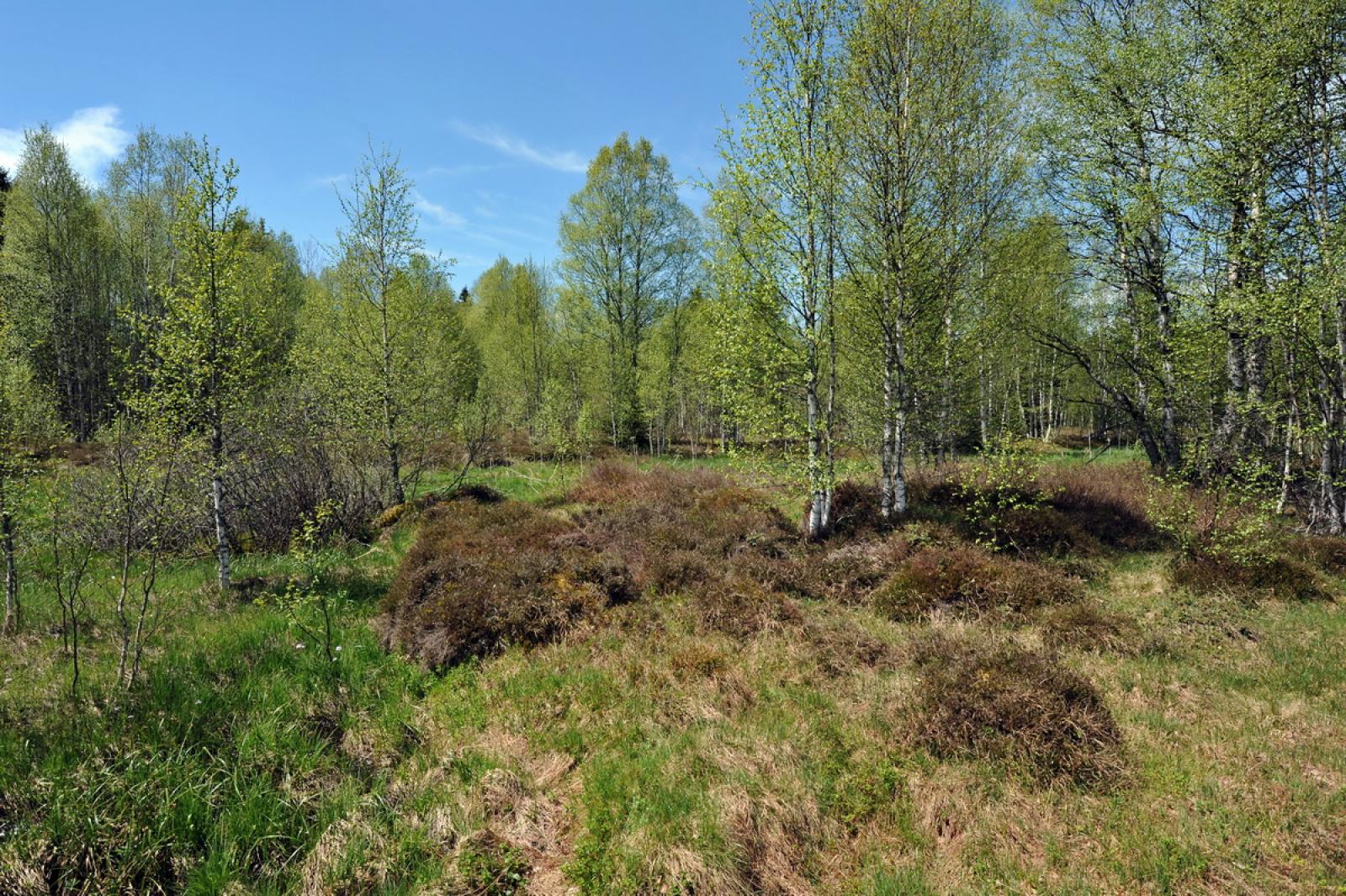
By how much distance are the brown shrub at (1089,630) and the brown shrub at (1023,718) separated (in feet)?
4.55

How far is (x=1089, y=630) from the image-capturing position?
21.1 ft

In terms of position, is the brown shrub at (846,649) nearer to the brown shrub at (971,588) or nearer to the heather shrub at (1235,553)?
the brown shrub at (971,588)

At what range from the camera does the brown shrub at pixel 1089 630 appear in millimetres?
6168

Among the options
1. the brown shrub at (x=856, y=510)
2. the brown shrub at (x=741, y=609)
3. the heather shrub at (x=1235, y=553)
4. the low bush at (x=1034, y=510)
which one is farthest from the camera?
the brown shrub at (x=856, y=510)

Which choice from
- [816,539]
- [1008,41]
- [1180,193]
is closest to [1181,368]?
[1180,193]

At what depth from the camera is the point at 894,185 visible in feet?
32.7

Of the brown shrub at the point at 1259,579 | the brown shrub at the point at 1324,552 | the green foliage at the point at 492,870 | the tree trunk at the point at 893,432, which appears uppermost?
the tree trunk at the point at 893,432

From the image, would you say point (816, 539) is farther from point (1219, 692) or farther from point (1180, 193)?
point (1180, 193)

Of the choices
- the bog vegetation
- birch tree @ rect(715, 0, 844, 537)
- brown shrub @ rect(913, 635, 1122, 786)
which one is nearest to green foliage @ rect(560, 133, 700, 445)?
the bog vegetation

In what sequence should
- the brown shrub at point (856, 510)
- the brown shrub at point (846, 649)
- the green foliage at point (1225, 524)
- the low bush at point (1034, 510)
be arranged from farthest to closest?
1. the brown shrub at point (856, 510)
2. the low bush at point (1034, 510)
3. the green foliage at point (1225, 524)
4. the brown shrub at point (846, 649)

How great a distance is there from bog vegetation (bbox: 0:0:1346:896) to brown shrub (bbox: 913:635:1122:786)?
1.7 inches

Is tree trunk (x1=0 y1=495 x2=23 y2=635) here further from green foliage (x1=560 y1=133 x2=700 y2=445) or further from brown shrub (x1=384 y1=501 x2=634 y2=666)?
green foliage (x1=560 y1=133 x2=700 y2=445)

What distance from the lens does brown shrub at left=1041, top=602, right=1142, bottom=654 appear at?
6.17 m

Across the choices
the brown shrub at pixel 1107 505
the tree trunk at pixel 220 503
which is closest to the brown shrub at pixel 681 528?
the brown shrub at pixel 1107 505
